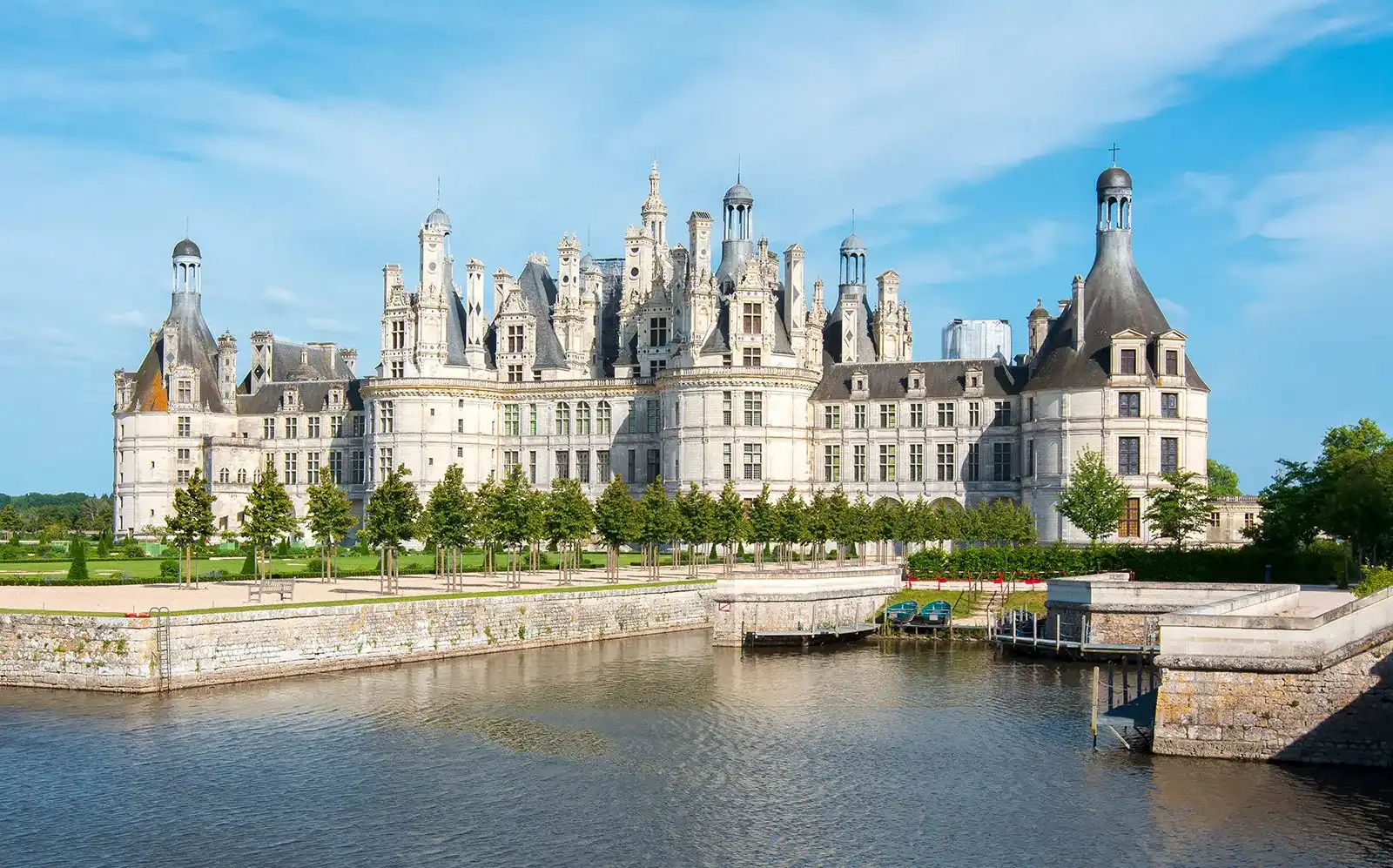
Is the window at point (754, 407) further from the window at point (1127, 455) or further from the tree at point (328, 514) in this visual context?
the tree at point (328, 514)

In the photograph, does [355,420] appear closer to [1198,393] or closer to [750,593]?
[750,593]

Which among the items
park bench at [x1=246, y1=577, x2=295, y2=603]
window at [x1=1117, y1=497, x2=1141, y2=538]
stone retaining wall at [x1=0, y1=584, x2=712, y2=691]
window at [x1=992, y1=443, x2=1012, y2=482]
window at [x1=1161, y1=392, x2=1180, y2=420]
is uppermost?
window at [x1=1161, y1=392, x2=1180, y2=420]

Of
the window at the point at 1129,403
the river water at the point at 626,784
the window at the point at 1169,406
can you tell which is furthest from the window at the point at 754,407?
the river water at the point at 626,784

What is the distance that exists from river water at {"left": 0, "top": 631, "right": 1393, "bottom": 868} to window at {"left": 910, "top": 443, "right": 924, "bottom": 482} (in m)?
41.0

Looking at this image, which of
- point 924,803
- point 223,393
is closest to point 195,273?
point 223,393

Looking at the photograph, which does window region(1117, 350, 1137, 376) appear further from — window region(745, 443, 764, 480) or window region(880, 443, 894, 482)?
window region(745, 443, 764, 480)

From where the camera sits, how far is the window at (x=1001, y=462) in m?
84.9

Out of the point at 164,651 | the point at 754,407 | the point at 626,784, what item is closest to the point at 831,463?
the point at 754,407

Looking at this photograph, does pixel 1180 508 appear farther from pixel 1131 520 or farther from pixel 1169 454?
pixel 1169 454

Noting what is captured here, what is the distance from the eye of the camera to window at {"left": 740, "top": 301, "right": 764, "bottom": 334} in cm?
8644

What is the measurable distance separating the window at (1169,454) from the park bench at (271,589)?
46.3 meters

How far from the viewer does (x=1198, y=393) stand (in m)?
78.1

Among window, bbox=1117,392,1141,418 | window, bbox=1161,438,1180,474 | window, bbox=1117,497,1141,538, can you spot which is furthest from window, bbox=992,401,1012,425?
window, bbox=1117,497,1141,538

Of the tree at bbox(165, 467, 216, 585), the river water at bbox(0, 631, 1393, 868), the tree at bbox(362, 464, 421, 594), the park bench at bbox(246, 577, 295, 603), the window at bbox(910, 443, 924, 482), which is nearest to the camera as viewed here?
the river water at bbox(0, 631, 1393, 868)
